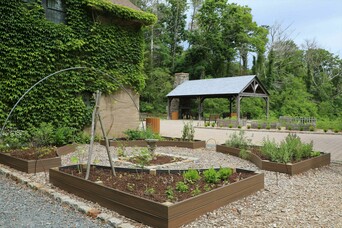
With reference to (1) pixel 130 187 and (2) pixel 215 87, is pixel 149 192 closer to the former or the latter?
(1) pixel 130 187

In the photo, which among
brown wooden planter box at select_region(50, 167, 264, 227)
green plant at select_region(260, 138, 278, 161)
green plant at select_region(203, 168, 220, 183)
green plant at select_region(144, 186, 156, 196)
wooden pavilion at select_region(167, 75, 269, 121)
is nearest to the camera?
brown wooden planter box at select_region(50, 167, 264, 227)

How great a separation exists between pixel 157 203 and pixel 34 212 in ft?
5.74

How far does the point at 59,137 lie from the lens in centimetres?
845

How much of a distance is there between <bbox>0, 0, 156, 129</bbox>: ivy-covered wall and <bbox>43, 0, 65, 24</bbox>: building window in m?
0.19

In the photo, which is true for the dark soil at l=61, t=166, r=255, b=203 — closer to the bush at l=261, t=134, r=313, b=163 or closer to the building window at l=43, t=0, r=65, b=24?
the bush at l=261, t=134, r=313, b=163

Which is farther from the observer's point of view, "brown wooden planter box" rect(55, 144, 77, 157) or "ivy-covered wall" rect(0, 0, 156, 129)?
"ivy-covered wall" rect(0, 0, 156, 129)

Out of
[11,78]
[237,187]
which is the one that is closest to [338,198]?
[237,187]

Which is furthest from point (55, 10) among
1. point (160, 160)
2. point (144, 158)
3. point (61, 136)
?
point (144, 158)

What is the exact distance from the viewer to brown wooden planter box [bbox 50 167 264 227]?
3137 millimetres

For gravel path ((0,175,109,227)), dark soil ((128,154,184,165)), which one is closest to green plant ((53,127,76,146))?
dark soil ((128,154,184,165))

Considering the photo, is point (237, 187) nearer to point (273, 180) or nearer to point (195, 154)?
point (273, 180)

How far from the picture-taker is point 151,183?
4.21 metres

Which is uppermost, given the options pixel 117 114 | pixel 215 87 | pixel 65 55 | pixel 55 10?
pixel 55 10

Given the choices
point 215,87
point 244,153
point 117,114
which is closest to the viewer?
point 244,153
